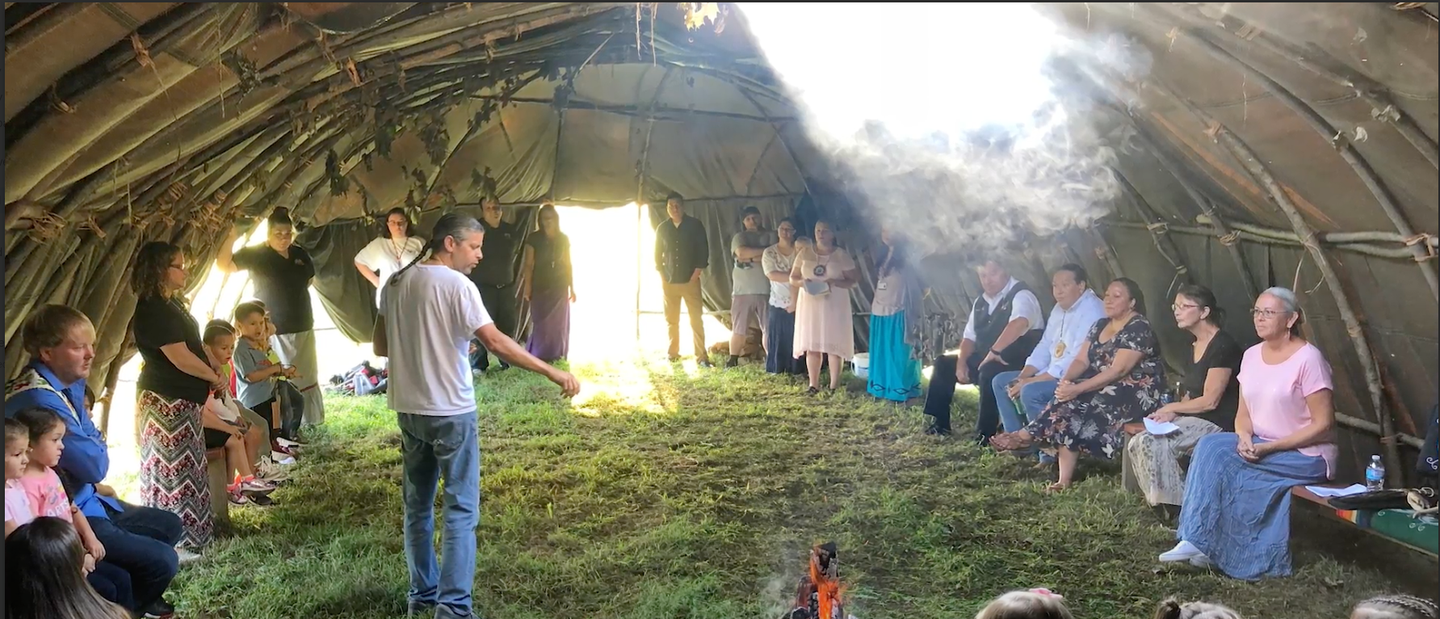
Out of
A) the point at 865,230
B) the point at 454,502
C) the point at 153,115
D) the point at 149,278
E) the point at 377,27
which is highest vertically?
the point at 377,27

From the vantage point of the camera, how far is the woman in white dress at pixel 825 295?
160 inches

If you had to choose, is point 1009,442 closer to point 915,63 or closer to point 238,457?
point 915,63

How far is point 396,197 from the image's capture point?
4.06 metres

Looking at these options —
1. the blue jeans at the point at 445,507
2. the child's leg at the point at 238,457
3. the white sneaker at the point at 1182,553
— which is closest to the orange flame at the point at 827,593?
the blue jeans at the point at 445,507

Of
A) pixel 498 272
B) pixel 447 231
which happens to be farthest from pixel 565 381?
pixel 498 272

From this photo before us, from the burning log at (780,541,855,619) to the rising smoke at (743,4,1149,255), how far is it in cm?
145

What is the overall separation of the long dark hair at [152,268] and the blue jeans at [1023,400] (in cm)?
322

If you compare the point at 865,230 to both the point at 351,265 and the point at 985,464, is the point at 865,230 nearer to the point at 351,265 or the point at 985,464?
the point at 985,464

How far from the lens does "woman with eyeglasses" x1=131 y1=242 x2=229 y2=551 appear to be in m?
3.28

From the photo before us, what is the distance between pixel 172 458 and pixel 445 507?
132 centimetres

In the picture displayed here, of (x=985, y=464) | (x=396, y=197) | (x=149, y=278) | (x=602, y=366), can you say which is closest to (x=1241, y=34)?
(x=985, y=464)

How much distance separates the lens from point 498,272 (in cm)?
390

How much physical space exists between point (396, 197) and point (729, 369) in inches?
68.2

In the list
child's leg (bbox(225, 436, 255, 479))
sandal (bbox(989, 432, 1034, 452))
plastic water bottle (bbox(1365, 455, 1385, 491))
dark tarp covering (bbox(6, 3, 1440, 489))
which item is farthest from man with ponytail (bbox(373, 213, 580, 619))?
plastic water bottle (bbox(1365, 455, 1385, 491))
